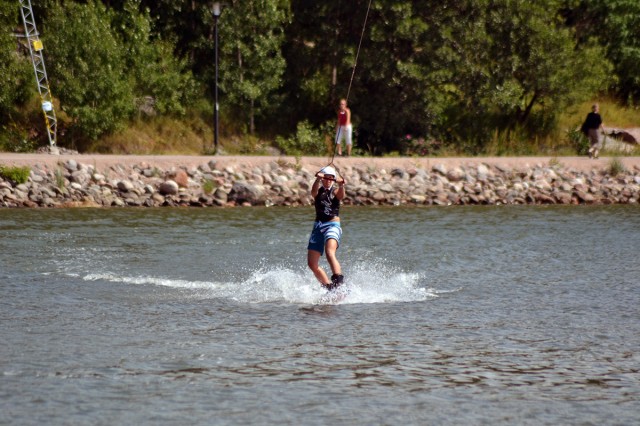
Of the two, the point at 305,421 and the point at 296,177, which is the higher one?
the point at 305,421

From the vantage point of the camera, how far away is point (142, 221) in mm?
25438

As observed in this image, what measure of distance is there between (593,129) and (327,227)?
22.9 m

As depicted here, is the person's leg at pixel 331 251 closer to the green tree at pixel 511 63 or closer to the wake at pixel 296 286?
the wake at pixel 296 286

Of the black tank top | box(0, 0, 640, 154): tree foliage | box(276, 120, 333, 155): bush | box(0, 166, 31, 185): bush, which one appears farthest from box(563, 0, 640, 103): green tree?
the black tank top

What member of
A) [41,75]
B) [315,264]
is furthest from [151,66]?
[315,264]

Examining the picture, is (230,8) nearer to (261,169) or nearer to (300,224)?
(261,169)

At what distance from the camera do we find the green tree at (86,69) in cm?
3478

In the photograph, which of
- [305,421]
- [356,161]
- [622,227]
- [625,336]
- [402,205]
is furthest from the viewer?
[356,161]

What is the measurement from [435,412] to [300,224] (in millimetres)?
16186

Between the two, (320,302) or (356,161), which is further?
(356,161)

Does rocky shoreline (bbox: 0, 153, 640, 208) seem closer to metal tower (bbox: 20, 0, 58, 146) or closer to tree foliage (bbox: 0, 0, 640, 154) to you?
metal tower (bbox: 20, 0, 58, 146)

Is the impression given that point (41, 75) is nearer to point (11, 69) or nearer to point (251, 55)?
point (11, 69)

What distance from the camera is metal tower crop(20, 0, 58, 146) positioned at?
110 ft

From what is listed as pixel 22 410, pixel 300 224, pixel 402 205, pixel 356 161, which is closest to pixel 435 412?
pixel 22 410
